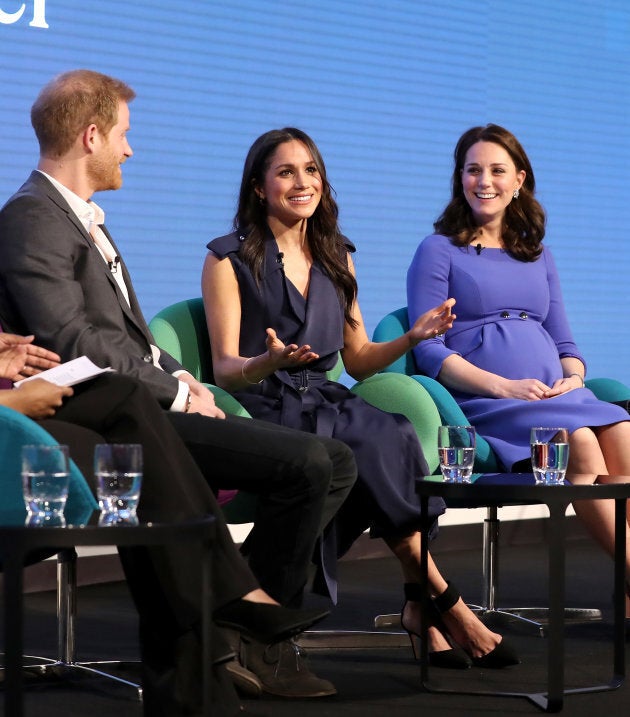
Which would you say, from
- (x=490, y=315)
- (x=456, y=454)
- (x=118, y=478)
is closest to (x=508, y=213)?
(x=490, y=315)

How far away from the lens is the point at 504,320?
4043 millimetres

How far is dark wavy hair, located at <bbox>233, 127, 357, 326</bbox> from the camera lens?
3.62m

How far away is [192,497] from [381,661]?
1.05 meters

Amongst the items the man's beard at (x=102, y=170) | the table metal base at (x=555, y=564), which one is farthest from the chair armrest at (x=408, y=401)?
the man's beard at (x=102, y=170)

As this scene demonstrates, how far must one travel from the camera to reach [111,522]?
6.46 ft

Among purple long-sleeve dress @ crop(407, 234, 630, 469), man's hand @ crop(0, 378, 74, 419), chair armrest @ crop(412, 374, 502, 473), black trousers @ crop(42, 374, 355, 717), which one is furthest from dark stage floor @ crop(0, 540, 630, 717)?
purple long-sleeve dress @ crop(407, 234, 630, 469)

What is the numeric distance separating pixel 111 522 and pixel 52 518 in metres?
0.11

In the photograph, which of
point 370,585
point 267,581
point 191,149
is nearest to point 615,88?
point 191,149

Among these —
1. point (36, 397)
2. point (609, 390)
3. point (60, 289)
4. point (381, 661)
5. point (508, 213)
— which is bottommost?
point (381, 661)

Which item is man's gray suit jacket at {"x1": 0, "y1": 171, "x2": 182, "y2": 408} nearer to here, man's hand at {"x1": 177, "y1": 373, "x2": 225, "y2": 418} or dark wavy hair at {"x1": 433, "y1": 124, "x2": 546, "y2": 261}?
man's hand at {"x1": 177, "y1": 373, "x2": 225, "y2": 418}

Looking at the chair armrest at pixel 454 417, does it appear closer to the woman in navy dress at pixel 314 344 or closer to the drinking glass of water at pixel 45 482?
the woman in navy dress at pixel 314 344

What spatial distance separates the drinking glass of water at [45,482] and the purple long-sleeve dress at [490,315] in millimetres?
1954

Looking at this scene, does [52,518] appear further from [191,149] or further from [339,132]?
[339,132]

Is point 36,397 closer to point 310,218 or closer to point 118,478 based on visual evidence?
point 118,478
